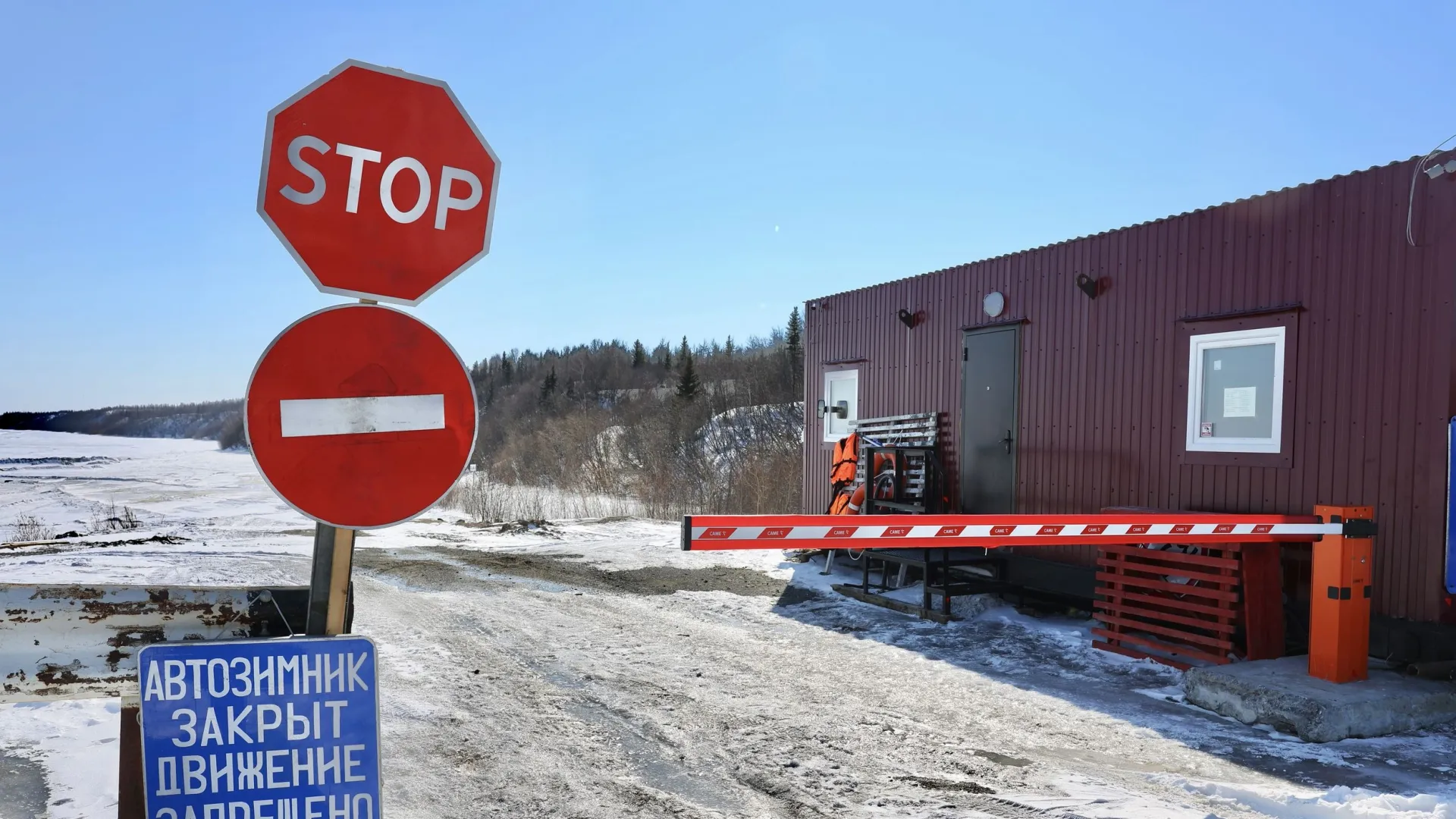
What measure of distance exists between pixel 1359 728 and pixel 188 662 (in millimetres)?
5879

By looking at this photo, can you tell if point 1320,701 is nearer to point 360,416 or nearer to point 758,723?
point 758,723

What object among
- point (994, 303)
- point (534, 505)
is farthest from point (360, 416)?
point (534, 505)

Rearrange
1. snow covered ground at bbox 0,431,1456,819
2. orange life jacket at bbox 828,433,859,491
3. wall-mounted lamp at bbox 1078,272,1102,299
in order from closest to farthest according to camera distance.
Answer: snow covered ground at bbox 0,431,1456,819, wall-mounted lamp at bbox 1078,272,1102,299, orange life jacket at bbox 828,433,859,491

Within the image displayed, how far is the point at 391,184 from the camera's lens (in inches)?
94.7

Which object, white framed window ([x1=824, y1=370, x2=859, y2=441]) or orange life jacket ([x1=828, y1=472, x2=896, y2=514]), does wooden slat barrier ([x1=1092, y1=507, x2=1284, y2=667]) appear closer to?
orange life jacket ([x1=828, y1=472, x2=896, y2=514])

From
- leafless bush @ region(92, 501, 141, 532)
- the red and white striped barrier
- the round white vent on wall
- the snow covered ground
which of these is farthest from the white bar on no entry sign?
leafless bush @ region(92, 501, 141, 532)

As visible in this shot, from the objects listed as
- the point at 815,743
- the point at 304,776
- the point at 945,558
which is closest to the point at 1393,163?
the point at 945,558

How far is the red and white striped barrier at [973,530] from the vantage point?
4.14m

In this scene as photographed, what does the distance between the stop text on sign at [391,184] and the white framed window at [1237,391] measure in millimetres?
6887

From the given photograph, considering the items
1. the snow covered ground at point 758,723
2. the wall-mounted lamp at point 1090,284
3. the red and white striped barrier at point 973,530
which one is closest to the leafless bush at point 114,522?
the snow covered ground at point 758,723

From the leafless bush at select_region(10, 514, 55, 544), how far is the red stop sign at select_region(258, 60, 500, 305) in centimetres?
1603

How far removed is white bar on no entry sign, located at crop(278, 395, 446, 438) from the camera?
83.4 inches

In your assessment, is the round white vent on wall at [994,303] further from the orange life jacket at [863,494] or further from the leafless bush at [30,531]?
the leafless bush at [30,531]

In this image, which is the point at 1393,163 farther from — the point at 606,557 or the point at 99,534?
the point at 99,534
